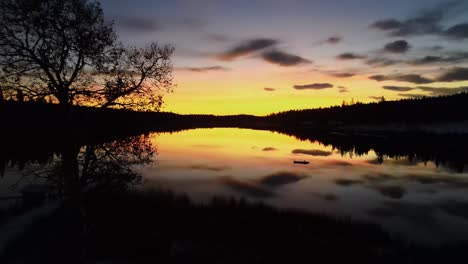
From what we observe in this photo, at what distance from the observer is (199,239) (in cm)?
1263

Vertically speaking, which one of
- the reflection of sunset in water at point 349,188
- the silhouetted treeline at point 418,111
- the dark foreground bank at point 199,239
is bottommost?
the reflection of sunset in water at point 349,188

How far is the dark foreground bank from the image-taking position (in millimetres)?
11023

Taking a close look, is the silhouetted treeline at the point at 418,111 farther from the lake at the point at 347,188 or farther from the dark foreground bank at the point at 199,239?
the dark foreground bank at the point at 199,239

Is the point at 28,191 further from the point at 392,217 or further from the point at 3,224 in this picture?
the point at 392,217

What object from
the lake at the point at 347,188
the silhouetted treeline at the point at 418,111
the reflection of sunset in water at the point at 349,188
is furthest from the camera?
the silhouetted treeline at the point at 418,111

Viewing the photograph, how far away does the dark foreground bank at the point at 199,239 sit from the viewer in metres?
11.0

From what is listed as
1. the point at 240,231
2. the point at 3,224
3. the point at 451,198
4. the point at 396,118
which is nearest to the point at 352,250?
the point at 240,231

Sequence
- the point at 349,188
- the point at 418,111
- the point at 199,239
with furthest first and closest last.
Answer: the point at 418,111 → the point at 349,188 → the point at 199,239

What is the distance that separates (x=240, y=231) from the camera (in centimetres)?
1383

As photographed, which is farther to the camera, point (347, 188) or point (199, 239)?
point (347, 188)

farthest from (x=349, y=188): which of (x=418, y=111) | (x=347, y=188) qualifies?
(x=418, y=111)

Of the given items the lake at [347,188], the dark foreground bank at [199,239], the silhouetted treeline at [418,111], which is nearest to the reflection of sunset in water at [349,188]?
the lake at [347,188]

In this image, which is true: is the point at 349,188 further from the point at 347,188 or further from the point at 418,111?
the point at 418,111

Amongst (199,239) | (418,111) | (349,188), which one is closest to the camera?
(199,239)
